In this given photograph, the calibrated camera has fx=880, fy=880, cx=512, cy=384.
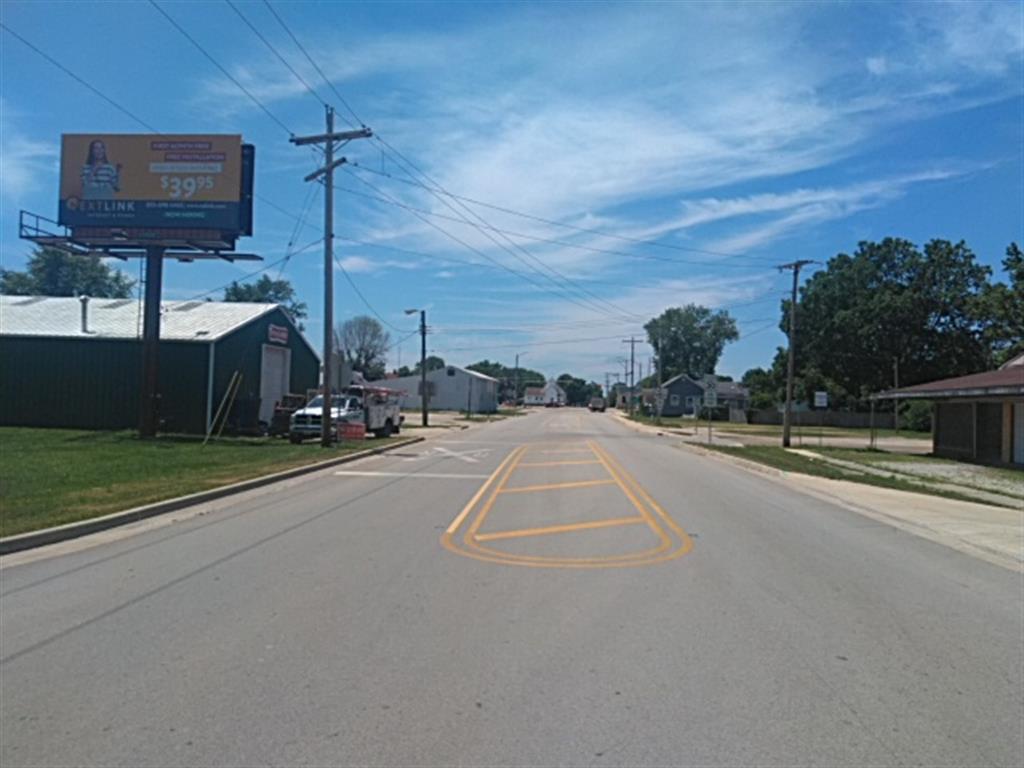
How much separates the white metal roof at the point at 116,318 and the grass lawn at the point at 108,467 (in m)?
4.98

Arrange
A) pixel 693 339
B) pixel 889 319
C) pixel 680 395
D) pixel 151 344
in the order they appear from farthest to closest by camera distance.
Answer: pixel 693 339 < pixel 680 395 < pixel 889 319 < pixel 151 344

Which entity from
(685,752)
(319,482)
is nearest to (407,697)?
(685,752)

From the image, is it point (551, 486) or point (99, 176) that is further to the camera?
point (99, 176)

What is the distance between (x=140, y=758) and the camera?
4.38 meters

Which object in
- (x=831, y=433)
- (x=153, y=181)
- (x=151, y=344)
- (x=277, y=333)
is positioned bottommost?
(x=831, y=433)

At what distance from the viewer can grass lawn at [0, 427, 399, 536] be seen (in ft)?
41.8

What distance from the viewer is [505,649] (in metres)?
6.36

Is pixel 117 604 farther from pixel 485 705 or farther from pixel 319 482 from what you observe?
pixel 319 482

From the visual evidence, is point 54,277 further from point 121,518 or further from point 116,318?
point 121,518

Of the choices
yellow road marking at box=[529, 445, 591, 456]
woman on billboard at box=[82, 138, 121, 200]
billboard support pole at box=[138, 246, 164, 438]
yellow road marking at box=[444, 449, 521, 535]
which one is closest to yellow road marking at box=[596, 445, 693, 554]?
yellow road marking at box=[444, 449, 521, 535]

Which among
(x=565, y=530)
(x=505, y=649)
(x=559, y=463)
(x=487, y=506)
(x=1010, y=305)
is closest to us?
(x=505, y=649)

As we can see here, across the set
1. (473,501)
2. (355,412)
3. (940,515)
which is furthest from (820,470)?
(355,412)

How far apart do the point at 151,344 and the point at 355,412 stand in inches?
339

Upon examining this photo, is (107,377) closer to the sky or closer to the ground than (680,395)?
closer to the ground
